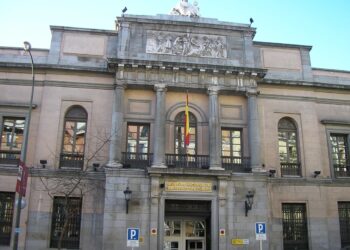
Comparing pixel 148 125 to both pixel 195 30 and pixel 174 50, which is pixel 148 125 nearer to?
pixel 174 50

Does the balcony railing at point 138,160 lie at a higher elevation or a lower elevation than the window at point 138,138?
lower

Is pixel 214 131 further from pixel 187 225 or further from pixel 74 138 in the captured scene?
pixel 74 138

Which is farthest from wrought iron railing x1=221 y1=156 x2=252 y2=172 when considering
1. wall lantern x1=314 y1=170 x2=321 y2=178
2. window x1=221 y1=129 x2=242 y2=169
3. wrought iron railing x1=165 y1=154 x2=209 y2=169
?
wall lantern x1=314 y1=170 x2=321 y2=178

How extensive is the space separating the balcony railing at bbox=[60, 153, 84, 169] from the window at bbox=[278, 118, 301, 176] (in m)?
12.1

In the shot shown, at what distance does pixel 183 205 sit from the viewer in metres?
21.9

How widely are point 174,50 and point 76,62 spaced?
6.04 m

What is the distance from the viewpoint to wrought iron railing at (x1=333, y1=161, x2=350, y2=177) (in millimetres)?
24922

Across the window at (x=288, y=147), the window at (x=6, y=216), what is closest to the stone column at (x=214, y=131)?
the window at (x=288, y=147)

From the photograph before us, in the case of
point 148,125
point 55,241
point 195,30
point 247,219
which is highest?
point 195,30

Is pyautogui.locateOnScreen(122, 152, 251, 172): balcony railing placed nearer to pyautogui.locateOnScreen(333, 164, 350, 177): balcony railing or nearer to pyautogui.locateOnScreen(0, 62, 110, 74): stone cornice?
pyautogui.locateOnScreen(0, 62, 110, 74): stone cornice

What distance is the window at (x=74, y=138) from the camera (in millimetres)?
22359

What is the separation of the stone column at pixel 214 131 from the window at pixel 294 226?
524 centimetres

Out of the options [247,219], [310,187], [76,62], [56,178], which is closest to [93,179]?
[56,178]

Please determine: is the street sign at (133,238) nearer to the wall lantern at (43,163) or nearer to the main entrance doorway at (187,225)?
the main entrance doorway at (187,225)
